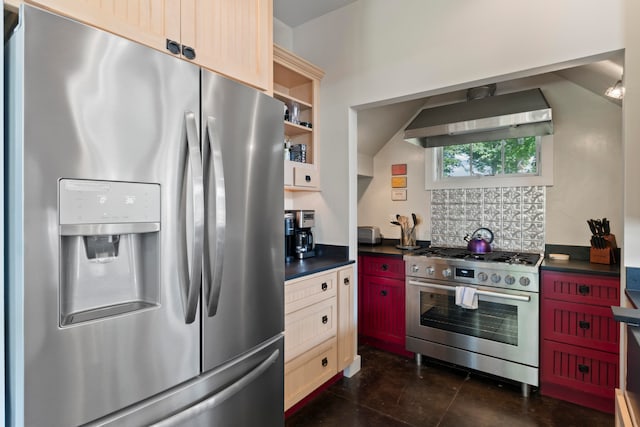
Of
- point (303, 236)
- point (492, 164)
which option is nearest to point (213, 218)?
point (303, 236)

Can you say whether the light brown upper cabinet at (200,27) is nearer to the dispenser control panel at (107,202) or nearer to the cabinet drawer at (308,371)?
the dispenser control panel at (107,202)

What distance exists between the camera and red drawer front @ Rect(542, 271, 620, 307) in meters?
1.98

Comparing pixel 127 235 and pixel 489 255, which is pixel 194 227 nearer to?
pixel 127 235

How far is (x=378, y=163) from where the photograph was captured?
3584 millimetres

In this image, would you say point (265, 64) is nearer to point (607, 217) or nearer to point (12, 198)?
point (12, 198)

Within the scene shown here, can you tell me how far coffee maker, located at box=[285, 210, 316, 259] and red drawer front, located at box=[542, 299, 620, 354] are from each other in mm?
1685

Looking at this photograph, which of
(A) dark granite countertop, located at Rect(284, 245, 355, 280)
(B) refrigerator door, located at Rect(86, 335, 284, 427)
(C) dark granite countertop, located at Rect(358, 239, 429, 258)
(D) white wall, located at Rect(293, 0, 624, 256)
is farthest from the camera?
(C) dark granite countertop, located at Rect(358, 239, 429, 258)

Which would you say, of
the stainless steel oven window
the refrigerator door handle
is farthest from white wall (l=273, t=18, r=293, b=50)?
the stainless steel oven window

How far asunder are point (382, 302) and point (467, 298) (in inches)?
29.9

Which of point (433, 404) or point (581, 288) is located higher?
point (581, 288)

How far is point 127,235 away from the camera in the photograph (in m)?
0.96

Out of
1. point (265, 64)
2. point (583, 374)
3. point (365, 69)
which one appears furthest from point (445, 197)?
point (265, 64)

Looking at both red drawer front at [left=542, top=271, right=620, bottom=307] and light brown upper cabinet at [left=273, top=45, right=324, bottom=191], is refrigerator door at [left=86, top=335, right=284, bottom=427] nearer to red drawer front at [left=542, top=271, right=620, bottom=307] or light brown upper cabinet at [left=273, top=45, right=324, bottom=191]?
light brown upper cabinet at [left=273, top=45, right=324, bottom=191]

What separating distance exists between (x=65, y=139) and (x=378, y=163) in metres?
3.09
